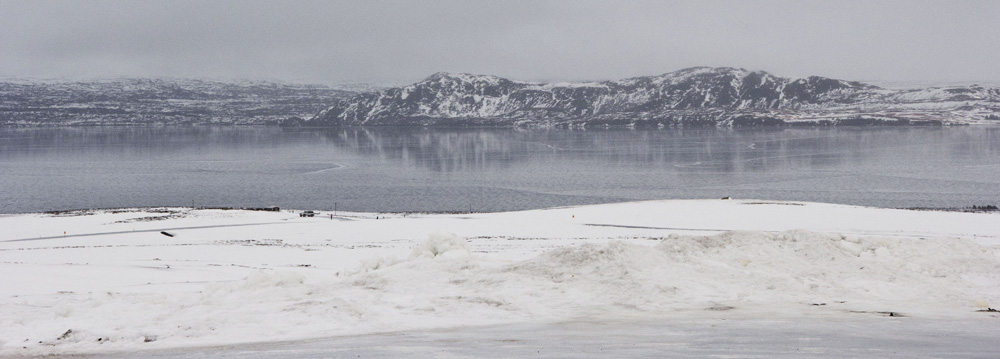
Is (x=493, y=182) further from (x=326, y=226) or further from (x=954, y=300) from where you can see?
(x=954, y=300)

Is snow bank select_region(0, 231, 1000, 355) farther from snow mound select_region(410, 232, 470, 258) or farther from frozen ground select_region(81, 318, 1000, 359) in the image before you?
snow mound select_region(410, 232, 470, 258)

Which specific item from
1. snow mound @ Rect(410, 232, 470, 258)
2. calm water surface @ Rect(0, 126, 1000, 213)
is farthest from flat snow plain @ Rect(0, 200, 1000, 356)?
calm water surface @ Rect(0, 126, 1000, 213)

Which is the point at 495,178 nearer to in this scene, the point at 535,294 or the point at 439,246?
the point at 439,246

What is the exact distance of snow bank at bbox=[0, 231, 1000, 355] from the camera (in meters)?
15.2

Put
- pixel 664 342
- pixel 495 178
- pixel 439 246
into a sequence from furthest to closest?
1. pixel 495 178
2. pixel 439 246
3. pixel 664 342

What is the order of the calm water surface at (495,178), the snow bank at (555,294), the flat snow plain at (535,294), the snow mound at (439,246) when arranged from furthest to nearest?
the calm water surface at (495,178)
the snow mound at (439,246)
the snow bank at (555,294)
the flat snow plain at (535,294)

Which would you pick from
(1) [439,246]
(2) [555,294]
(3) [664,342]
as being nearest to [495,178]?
(1) [439,246]

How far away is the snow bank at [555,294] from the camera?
1520cm

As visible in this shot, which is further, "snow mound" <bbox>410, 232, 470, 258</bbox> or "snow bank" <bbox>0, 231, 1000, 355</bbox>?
"snow mound" <bbox>410, 232, 470, 258</bbox>

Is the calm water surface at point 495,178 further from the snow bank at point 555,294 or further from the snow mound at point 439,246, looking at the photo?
the snow bank at point 555,294

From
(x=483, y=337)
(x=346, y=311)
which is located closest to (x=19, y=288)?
(x=346, y=311)

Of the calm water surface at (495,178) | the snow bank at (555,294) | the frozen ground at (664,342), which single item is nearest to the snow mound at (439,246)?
the snow bank at (555,294)

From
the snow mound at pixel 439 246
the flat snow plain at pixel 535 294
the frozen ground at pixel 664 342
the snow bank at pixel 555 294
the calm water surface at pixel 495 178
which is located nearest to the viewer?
the frozen ground at pixel 664 342

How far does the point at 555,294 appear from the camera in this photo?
1748 centimetres
